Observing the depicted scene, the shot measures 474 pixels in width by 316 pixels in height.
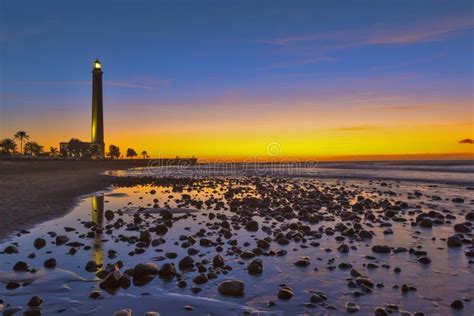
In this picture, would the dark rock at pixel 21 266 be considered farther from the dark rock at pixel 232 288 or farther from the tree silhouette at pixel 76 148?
the tree silhouette at pixel 76 148

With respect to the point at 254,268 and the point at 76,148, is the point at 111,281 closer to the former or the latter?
the point at 254,268

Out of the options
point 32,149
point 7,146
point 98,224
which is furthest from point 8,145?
point 98,224

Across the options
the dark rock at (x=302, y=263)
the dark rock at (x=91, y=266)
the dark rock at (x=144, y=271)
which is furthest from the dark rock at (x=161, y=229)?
the dark rock at (x=302, y=263)

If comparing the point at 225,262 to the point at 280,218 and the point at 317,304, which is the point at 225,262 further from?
the point at 280,218

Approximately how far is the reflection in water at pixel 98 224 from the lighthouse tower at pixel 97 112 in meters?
118

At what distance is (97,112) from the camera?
5167 inches

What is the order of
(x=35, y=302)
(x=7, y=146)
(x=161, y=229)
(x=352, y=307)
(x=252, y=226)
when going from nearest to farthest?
(x=352, y=307) → (x=35, y=302) → (x=161, y=229) → (x=252, y=226) → (x=7, y=146)

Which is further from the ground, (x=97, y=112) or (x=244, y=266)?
(x=97, y=112)

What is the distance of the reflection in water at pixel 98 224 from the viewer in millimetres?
9289

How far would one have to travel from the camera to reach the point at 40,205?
733 inches

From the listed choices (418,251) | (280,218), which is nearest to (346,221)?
(280,218)

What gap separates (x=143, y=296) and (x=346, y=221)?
31.9 feet

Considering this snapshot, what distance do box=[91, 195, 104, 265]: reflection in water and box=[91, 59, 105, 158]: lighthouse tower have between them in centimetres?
11780

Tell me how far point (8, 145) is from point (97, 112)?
6659 centimetres
